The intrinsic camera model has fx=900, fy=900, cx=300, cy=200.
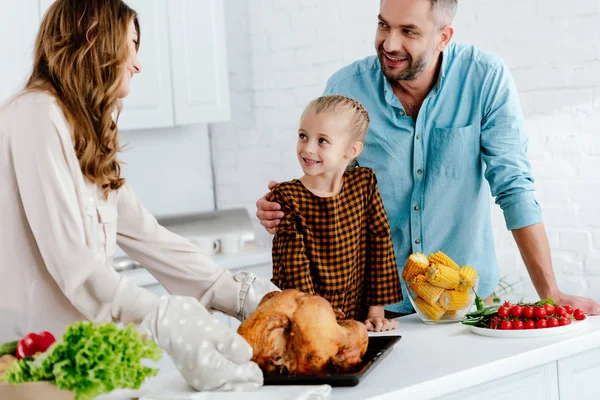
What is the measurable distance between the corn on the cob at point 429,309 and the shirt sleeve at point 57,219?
0.73m

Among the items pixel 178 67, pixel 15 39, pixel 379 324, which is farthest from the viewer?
pixel 178 67

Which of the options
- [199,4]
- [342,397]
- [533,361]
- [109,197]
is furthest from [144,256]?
[199,4]

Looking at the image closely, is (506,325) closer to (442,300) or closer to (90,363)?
(442,300)

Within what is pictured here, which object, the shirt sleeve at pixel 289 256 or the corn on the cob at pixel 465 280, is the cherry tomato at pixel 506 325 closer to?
the corn on the cob at pixel 465 280

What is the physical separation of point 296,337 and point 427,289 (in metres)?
0.61

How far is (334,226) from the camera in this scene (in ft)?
7.58

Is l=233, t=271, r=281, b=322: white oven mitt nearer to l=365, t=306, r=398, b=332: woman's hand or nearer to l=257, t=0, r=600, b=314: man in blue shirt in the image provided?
l=365, t=306, r=398, b=332: woman's hand

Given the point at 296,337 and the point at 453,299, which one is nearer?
the point at 296,337

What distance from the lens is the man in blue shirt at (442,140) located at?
2553 mm

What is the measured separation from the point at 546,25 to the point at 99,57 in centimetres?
219

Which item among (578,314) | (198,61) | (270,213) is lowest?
(578,314)

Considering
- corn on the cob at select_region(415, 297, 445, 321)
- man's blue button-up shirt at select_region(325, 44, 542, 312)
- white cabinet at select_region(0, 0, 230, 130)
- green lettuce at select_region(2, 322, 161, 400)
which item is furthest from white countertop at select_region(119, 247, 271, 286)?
green lettuce at select_region(2, 322, 161, 400)

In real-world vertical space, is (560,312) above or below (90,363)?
below

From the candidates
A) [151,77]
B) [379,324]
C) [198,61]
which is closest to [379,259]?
[379,324]
